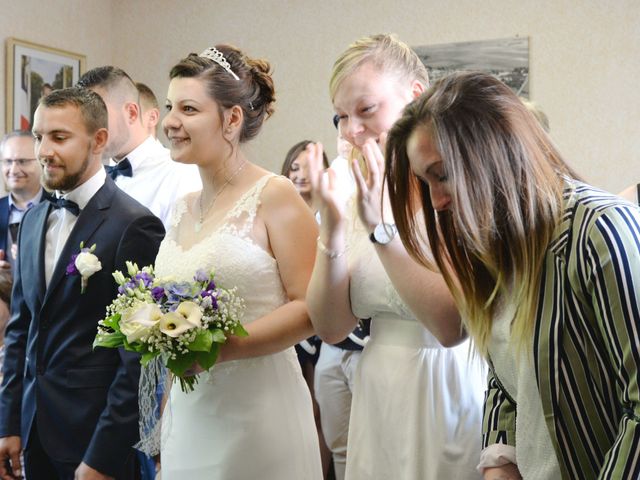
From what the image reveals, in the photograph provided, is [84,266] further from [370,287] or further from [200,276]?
[370,287]

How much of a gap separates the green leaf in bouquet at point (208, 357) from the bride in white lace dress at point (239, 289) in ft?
0.29

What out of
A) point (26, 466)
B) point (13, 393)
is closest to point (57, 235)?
point (13, 393)

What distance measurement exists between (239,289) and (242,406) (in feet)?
1.07

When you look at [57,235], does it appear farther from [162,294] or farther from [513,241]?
[513,241]

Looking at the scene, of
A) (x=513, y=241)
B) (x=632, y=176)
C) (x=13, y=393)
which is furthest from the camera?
(x=632, y=176)

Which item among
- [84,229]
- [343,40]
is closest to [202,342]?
[84,229]

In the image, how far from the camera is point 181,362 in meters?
2.07

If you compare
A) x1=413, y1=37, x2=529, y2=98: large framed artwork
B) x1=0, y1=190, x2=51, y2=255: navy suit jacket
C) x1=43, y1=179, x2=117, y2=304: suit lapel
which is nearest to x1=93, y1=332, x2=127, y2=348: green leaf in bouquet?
x1=43, y1=179, x2=117, y2=304: suit lapel

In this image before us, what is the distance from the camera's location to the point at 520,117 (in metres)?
1.34

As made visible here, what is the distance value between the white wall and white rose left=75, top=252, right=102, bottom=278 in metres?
3.61

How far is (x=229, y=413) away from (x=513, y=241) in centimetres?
117

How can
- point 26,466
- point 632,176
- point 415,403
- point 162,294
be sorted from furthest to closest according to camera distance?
point 632,176
point 26,466
point 162,294
point 415,403

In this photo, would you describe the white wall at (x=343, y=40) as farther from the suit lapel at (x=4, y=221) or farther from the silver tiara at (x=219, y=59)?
the silver tiara at (x=219, y=59)

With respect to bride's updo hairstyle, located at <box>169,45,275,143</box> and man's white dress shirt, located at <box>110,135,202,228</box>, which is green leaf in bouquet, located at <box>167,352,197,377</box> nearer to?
bride's updo hairstyle, located at <box>169,45,275,143</box>
